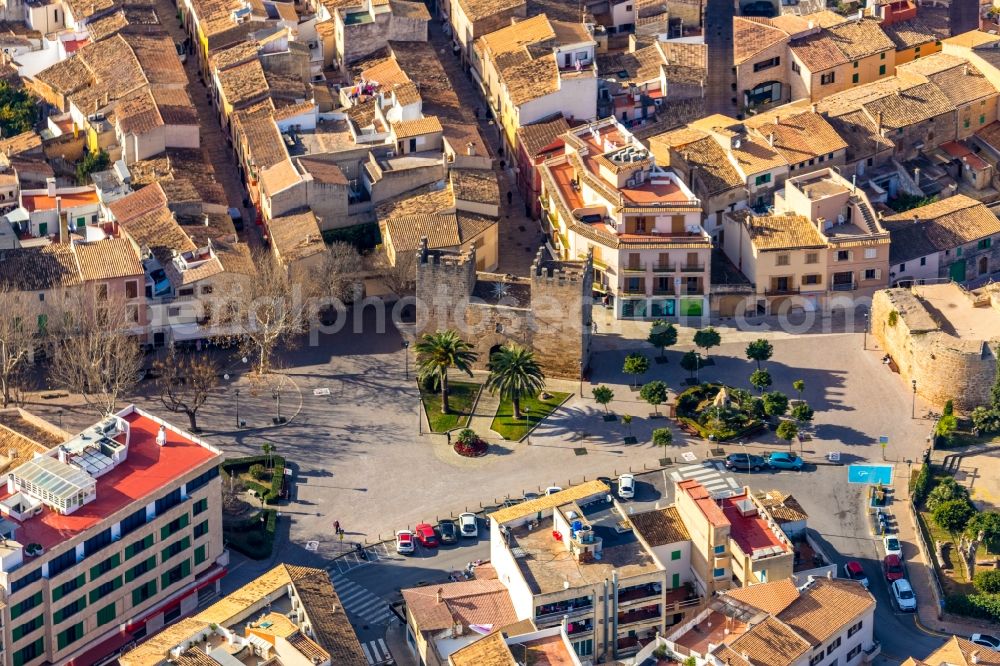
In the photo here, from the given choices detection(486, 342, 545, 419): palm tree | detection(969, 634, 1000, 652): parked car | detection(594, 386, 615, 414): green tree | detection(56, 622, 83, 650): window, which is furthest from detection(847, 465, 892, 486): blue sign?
detection(56, 622, 83, 650): window

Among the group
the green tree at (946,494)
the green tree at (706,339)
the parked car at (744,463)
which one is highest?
the green tree at (706,339)

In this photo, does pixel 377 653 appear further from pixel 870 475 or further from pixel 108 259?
pixel 108 259

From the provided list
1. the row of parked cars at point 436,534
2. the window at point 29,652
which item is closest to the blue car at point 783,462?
the row of parked cars at point 436,534

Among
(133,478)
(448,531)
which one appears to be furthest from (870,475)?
(133,478)

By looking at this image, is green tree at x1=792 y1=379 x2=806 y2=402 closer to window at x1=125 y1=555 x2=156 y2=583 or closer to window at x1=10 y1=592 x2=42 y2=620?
window at x1=125 y1=555 x2=156 y2=583

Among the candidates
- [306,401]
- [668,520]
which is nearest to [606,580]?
[668,520]

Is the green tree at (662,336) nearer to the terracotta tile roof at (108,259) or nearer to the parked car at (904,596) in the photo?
the parked car at (904,596)
